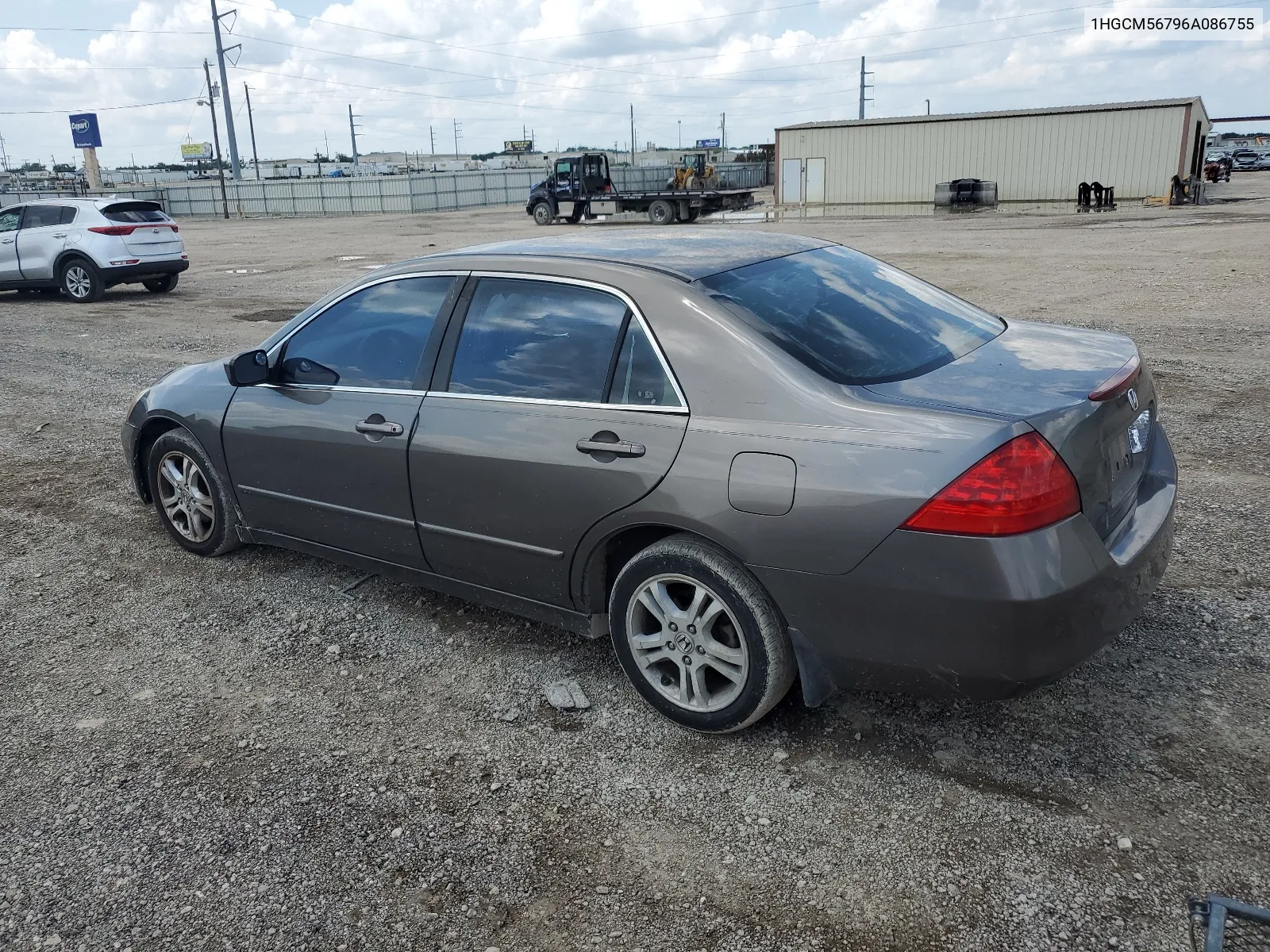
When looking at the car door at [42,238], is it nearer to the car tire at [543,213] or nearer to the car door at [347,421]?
the car door at [347,421]

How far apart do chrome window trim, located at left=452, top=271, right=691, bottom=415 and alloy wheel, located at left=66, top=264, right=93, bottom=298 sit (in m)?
14.8

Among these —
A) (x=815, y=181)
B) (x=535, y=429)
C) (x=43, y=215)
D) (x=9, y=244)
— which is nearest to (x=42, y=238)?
(x=43, y=215)

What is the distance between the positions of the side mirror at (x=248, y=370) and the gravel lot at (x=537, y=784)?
1021mm

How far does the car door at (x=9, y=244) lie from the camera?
16.0 m

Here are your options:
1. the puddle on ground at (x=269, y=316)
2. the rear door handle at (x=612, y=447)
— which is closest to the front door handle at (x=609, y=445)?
the rear door handle at (x=612, y=447)

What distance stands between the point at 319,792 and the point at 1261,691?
3.12m

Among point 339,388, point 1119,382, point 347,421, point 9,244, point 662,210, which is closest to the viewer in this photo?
point 1119,382

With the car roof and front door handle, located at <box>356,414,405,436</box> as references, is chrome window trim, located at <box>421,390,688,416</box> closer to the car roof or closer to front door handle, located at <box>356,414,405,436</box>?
front door handle, located at <box>356,414,405,436</box>

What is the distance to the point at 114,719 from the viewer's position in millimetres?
3650

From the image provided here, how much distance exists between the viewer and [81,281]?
16.0m

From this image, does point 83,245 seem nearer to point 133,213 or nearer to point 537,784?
point 133,213

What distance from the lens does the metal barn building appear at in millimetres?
34750

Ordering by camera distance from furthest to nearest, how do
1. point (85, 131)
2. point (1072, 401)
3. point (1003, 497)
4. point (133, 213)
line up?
point (85, 131), point (133, 213), point (1072, 401), point (1003, 497)

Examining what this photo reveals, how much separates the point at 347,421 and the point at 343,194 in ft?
169
